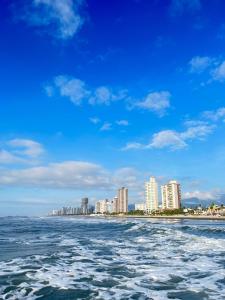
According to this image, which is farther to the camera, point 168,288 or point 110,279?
point 110,279

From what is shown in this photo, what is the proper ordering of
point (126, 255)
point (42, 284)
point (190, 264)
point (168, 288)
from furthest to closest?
point (126, 255), point (190, 264), point (42, 284), point (168, 288)

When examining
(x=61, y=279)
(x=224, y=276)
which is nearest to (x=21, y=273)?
(x=61, y=279)

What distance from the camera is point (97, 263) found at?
21.4 metres

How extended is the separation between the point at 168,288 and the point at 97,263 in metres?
7.70

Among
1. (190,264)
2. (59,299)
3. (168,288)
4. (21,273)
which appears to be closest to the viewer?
(59,299)

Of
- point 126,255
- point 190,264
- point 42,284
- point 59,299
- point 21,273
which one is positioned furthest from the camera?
point 126,255

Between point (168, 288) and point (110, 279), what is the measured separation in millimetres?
3207

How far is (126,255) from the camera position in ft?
81.4

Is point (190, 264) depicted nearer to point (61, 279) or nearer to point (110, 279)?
point (110, 279)

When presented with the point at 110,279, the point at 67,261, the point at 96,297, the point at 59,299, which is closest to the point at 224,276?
the point at 110,279

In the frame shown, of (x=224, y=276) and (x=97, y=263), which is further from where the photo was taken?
(x=97, y=263)

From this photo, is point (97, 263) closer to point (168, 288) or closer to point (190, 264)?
point (190, 264)

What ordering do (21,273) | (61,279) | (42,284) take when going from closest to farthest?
(42,284) → (61,279) → (21,273)

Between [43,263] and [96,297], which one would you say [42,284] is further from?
[43,263]
